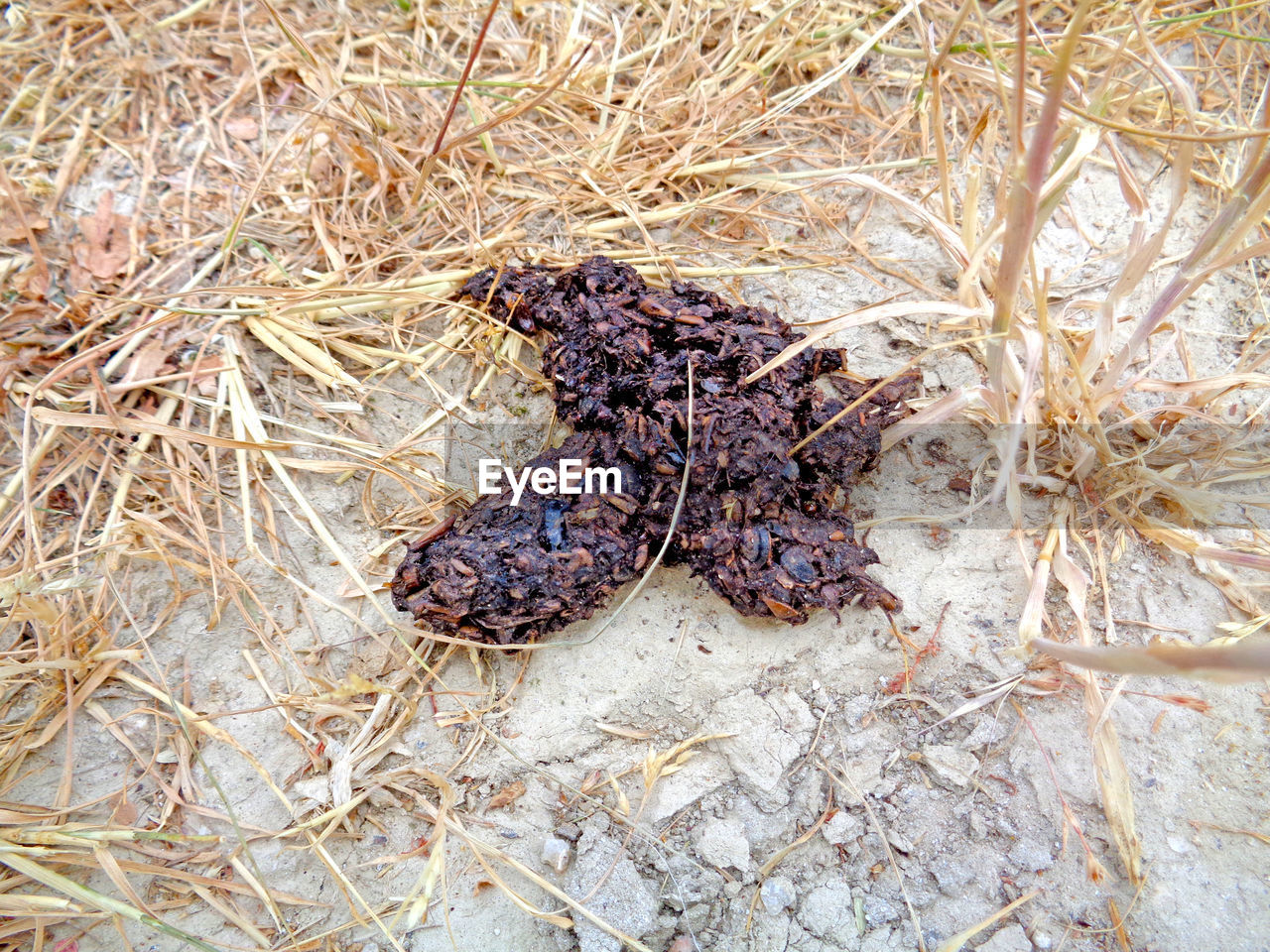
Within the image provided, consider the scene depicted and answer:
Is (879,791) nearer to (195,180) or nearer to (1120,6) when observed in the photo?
(1120,6)

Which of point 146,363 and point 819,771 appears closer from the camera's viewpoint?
point 819,771

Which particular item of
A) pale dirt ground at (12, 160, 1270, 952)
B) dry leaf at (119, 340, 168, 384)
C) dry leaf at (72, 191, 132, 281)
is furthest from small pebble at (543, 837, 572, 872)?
dry leaf at (72, 191, 132, 281)

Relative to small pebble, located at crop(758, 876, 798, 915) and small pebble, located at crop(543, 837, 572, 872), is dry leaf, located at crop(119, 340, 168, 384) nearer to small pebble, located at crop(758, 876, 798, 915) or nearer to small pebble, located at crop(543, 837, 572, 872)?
small pebble, located at crop(543, 837, 572, 872)

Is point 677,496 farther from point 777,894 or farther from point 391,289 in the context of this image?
point 391,289

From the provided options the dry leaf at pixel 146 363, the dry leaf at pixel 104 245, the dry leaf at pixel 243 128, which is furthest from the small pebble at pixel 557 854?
the dry leaf at pixel 243 128

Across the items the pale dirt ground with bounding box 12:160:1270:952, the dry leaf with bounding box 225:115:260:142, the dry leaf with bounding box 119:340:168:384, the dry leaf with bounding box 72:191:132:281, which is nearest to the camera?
the pale dirt ground with bounding box 12:160:1270:952

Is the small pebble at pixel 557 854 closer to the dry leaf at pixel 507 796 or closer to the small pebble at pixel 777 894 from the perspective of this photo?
the dry leaf at pixel 507 796

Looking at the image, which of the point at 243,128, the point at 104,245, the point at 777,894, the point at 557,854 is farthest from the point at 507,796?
the point at 243,128
